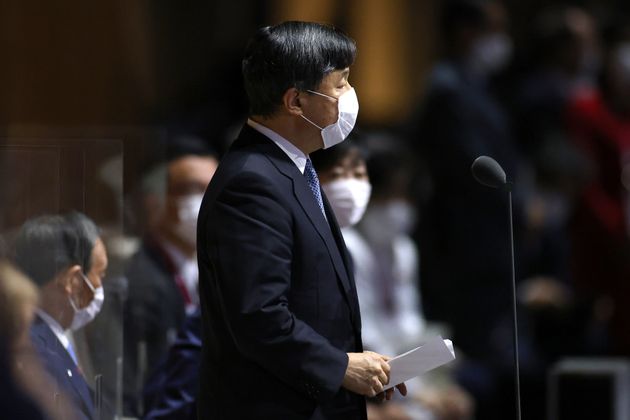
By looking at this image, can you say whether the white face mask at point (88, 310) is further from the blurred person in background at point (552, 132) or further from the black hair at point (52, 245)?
the blurred person in background at point (552, 132)

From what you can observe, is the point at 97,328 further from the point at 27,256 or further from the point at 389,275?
the point at 389,275

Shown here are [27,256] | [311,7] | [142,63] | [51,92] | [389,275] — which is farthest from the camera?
[311,7]

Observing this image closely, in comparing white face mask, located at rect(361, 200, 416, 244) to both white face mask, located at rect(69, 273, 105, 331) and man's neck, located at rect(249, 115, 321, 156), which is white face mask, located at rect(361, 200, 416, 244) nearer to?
white face mask, located at rect(69, 273, 105, 331)

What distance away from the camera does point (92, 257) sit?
4.22m

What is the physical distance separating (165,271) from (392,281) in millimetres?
2351

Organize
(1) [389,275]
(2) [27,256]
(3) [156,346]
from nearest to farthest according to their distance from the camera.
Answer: (2) [27,256]
(3) [156,346]
(1) [389,275]

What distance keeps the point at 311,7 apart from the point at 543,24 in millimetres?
2176

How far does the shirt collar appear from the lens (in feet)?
12.3

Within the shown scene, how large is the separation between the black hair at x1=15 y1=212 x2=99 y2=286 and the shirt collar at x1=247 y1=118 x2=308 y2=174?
0.69 metres

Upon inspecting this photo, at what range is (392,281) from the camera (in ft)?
24.1

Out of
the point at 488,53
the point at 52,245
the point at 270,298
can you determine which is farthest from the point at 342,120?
the point at 488,53

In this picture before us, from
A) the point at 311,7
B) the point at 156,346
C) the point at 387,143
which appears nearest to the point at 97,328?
the point at 156,346

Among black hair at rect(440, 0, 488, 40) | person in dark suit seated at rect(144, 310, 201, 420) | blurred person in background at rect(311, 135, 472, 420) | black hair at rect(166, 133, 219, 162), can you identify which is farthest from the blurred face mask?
person in dark suit seated at rect(144, 310, 201, 420)

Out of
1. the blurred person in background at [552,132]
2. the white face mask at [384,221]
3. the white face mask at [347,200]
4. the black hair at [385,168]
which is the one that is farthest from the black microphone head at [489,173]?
the blurred person in background at [552,132]
